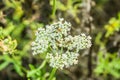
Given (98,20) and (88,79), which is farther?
(98,20)

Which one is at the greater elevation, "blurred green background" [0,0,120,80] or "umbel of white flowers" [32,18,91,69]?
"blurred green background" [0,0,120,80]

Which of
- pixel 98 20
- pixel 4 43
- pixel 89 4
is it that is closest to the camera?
pixel 4 43

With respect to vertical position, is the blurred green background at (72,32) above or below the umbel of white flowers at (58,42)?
above

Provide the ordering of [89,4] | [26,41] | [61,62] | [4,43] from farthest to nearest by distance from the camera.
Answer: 1. [26,41]
2. [89,4]
3. [4,43]
4. [61,62]

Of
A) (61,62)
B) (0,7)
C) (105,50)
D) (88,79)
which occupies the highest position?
(0,7)

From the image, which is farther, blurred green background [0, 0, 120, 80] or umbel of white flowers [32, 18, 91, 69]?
blurred green background [0, 0, 120, 80]

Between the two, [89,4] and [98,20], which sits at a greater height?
[98,20]

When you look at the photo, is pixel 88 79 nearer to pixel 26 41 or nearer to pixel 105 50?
pixel 105 50

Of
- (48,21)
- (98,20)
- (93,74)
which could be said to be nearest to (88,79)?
(93,74)

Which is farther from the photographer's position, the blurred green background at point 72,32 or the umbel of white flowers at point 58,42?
the blurred green background at point 72,32

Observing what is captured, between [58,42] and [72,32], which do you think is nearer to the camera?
[58,42]

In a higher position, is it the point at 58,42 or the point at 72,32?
the point at 72,32
